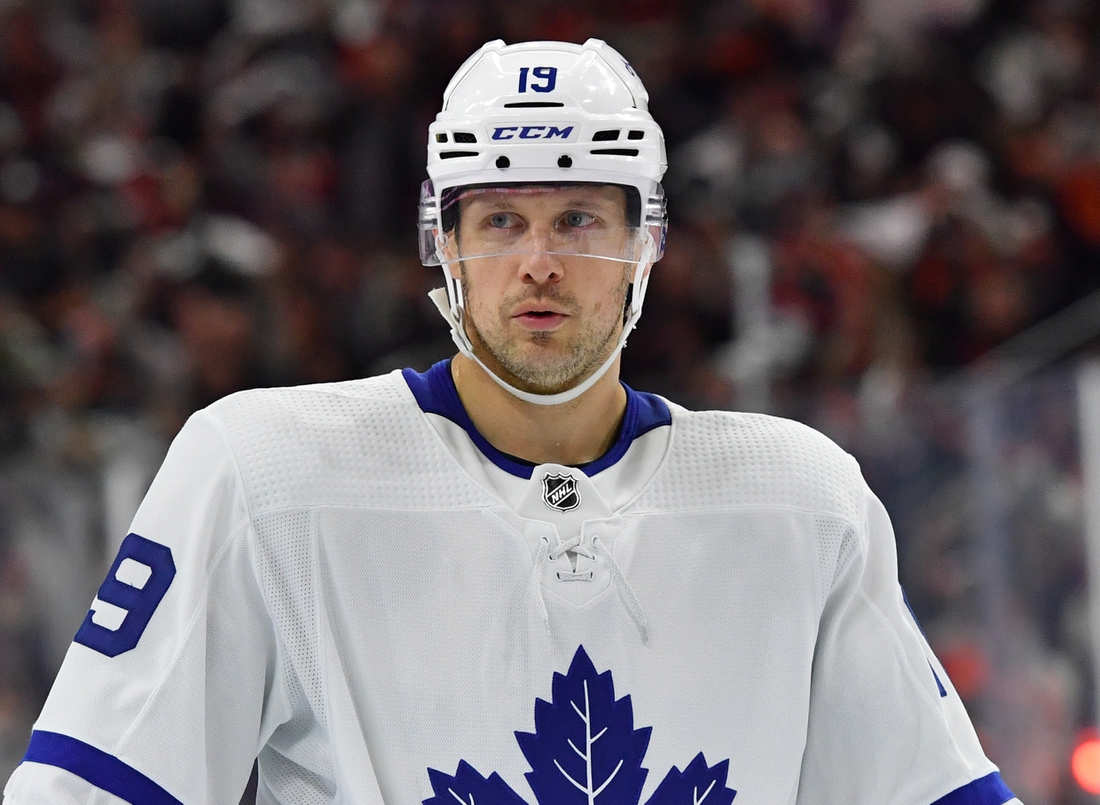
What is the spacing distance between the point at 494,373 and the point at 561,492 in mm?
174

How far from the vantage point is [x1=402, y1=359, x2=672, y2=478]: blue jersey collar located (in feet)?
6.70

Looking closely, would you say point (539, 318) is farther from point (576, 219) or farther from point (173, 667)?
point (173, 667)

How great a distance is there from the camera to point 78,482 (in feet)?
10.6

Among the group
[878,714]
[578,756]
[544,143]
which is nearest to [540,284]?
[544,143]

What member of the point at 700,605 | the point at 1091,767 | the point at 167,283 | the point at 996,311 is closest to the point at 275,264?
the point at 167,283

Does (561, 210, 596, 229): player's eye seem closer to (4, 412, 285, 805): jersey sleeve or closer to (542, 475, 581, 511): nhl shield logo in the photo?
(542, 475, 581, 511): nhl shield logo

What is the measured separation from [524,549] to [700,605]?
0.78ft

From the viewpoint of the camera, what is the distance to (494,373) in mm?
2021

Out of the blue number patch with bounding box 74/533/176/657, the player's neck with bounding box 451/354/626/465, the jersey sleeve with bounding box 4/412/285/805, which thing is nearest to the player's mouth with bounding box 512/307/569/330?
the player's neck with bounding box 451/354/626/465

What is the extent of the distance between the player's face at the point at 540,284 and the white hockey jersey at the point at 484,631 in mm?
124

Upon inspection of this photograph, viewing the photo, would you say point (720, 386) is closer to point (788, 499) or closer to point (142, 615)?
point (788, 499)

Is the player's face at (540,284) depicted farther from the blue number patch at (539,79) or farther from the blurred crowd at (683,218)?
the blurred crowd at (683,218)

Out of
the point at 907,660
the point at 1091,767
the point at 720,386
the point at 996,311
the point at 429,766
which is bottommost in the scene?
the point at 1091,767

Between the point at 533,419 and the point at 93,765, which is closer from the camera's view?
the point at 93,765
